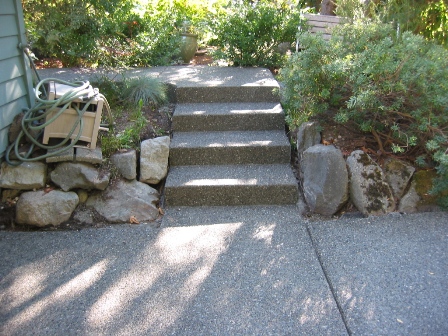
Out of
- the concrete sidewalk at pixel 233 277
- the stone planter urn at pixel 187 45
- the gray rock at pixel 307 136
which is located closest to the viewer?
the concrete sidewalk at pixel 233 277

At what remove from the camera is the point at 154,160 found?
374 cm

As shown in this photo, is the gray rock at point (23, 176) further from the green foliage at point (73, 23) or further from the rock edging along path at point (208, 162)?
the green foliage at point (73, 23)

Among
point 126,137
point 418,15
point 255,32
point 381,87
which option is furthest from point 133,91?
point 418,15

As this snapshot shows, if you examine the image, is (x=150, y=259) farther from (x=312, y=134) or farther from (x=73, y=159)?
(x=312, y=134)

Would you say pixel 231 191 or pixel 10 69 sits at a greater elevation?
pixel 10 69

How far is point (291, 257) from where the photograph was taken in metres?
2.82

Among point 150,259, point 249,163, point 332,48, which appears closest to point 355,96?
point 332,48

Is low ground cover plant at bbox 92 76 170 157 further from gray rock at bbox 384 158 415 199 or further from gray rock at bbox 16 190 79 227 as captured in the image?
gray rock at bbox 384 158 415 199

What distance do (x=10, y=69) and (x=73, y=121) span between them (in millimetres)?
717

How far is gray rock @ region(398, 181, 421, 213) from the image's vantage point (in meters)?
3.32

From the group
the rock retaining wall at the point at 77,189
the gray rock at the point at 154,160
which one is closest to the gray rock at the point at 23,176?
the rock retaining wall at the point at 77,189

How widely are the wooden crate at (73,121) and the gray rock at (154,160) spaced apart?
453mm

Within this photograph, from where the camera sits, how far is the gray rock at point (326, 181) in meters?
3.39

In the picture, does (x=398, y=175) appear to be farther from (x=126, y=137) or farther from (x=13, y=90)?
(x=13, y=90)
